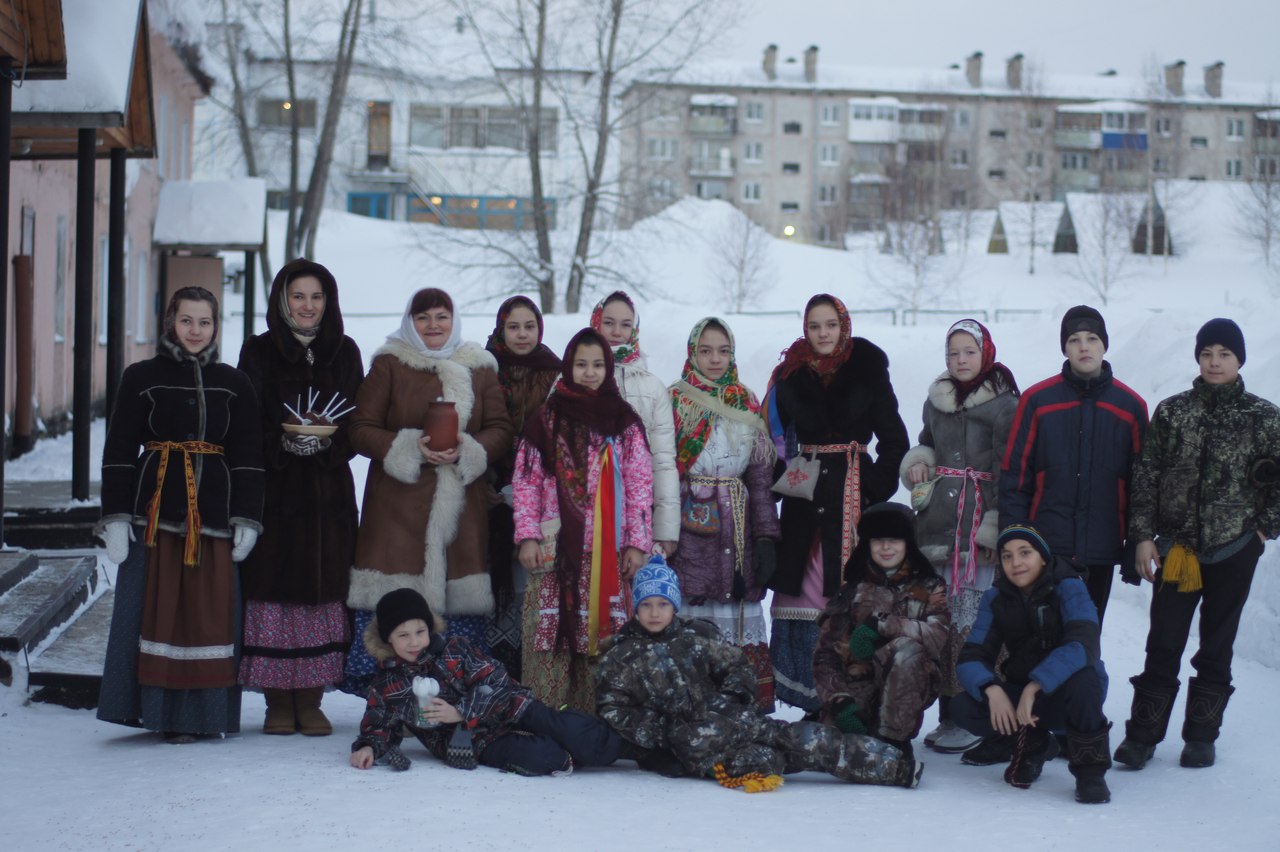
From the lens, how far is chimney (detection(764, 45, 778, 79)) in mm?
66250

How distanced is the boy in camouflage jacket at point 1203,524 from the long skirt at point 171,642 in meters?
3.44

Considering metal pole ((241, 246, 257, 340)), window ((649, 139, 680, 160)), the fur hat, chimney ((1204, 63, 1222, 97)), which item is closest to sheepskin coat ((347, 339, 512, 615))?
the fur hat

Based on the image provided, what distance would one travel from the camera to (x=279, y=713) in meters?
5.38

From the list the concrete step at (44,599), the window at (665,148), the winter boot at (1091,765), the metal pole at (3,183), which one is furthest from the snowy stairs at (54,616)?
the window at (665,148)

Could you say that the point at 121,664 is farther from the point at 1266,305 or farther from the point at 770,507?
the point at 1266,305

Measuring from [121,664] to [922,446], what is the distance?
333cm

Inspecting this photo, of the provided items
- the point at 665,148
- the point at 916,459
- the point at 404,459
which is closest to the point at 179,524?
the point at 404,459

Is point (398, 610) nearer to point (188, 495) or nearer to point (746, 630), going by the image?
point (188, 495)

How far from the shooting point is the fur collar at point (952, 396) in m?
5.71

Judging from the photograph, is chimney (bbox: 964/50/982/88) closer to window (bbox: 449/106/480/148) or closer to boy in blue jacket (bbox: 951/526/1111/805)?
window (bbox: 449/106/480/148)

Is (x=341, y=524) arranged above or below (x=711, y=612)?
above

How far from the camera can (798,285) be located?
3772cm

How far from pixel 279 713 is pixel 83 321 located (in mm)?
5106

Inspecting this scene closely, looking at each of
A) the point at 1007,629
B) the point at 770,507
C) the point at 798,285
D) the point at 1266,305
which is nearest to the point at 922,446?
the point at 770,507
